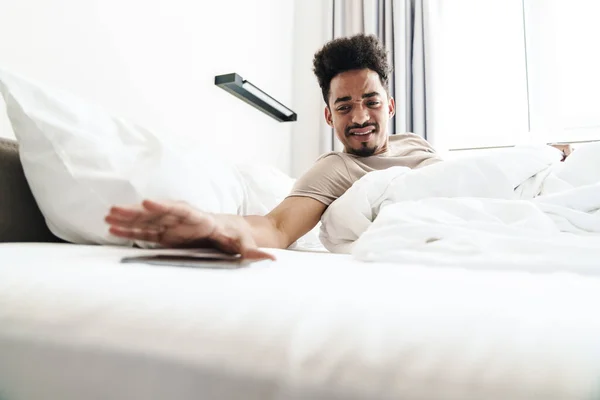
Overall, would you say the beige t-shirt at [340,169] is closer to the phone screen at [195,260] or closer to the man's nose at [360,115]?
the man's nose at [360,115]

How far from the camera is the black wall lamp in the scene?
1.78m

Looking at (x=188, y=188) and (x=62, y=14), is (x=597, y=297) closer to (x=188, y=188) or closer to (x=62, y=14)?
(x=188, y=188)

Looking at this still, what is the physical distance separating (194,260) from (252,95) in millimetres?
1563

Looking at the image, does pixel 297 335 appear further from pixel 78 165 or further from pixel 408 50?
pixel 408 50

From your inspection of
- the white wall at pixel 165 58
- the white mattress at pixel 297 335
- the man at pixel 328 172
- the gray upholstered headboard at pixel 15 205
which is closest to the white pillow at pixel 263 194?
the man at pixel 328 172

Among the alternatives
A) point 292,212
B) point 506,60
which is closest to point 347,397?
point 292,212

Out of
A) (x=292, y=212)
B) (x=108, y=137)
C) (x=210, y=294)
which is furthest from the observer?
(x=292, y=212)

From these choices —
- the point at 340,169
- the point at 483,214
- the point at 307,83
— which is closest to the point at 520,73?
the point at 307,83

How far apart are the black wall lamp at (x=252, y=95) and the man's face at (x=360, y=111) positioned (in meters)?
0.46

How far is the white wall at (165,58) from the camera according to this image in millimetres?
1065

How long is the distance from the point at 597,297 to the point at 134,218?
0.44m

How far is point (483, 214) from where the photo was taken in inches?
25.4

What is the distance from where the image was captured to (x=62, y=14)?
112 cm

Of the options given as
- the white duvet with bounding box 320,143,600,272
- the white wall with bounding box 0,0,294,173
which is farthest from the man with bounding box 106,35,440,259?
the white wall with bounding box 0,0,294,173
